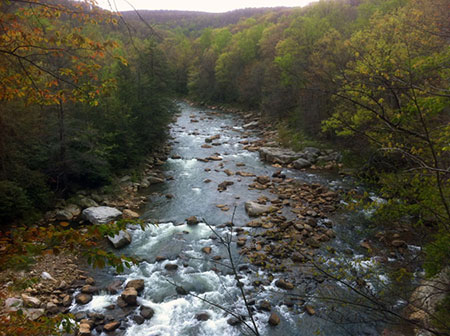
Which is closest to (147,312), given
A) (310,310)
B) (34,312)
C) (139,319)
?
(139,319)

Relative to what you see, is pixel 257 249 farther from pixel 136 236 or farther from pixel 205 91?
pixel 205 91

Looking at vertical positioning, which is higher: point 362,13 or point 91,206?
point 362,13

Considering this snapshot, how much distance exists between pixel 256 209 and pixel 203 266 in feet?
12.7

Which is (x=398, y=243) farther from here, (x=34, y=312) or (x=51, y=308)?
(x=34, y=312)

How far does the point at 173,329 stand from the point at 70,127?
360 inches

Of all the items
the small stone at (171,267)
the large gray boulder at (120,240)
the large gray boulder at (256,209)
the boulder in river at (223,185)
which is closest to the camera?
the small stone at (171,267)

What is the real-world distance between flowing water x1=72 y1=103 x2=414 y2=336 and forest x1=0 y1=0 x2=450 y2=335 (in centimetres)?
210

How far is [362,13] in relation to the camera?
27.3 metres

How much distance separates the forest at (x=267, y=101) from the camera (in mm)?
3174

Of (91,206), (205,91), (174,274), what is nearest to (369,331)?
(174,274)

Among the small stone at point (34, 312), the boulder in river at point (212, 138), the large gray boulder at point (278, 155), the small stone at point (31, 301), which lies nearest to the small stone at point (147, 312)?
the small stone at point (34, 312)

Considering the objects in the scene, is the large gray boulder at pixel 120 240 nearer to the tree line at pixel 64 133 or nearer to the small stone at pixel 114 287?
the small stone at pixel 114 287

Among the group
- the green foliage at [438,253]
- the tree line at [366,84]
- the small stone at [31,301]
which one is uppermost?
the tree line at [366,84]

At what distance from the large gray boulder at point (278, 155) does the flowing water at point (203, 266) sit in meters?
0.80
